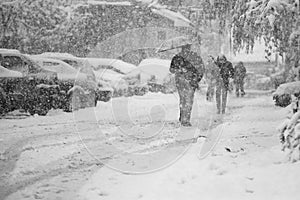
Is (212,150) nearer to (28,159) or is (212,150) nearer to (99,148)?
(99,148)

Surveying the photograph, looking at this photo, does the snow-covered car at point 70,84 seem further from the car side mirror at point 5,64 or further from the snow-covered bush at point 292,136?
the snow-covered bush at point 292,136

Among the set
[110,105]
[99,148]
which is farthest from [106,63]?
[99,148]

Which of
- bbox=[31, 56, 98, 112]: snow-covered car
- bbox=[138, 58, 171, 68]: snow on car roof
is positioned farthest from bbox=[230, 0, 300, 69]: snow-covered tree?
bbox=[138, 58, 171, 68]: snow on car roof

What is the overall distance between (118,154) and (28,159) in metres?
1.40

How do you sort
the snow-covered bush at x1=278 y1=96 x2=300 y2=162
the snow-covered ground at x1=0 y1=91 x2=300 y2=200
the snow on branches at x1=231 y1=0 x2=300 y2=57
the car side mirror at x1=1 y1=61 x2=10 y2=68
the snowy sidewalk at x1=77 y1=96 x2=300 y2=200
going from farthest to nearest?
the car side mirror at x1=1 y1=61 x2=10 y2=68 < the snow on branches at x1=231 y1=0 x2=300 y2=57 < the snow-covered bush at x1=278 y1=96 x2=300 y2=162 < the snow-covered ground at x1=0 y1=91 x2=300 y2=200 < the snowy sidewalk at x1=77 y1=96 x2=300 y2=200

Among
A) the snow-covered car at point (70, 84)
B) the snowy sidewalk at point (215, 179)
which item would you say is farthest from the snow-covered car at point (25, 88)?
the snowy sidewalk at point (215, 179)

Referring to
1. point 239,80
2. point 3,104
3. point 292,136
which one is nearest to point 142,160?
point 292,136

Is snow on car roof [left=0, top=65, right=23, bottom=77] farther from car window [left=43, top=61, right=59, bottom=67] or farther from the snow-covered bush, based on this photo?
the snow-covered bush

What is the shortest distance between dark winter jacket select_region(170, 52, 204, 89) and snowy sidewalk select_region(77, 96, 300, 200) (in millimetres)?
2730

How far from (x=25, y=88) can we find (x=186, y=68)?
460 cm

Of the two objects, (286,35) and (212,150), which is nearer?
(212,150)

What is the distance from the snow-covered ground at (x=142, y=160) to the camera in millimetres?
5246

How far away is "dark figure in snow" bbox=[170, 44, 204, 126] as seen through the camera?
9695 mm

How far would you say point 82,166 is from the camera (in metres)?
6.41
